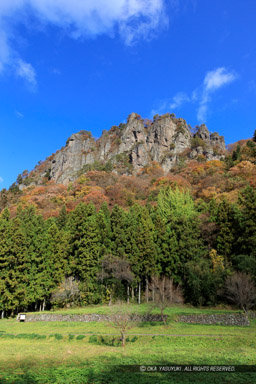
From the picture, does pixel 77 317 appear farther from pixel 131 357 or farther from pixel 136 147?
pixel 136 147

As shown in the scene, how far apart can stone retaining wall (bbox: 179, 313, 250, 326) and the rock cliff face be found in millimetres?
62483

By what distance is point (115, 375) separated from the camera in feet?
25.2

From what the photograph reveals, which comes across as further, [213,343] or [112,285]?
[112,285]

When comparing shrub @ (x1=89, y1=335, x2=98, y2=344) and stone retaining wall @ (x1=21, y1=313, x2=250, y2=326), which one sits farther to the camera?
stone retaining wall @ (x1=21, y1=313, x2=250, y2=326)

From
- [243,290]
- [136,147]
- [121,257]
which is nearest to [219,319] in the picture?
[243,290]

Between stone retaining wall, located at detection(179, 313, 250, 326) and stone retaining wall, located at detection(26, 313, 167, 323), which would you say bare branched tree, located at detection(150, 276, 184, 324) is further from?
stone retaining wall, located at detection(179, 313, 250, 326)

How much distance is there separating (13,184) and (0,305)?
7065 cm

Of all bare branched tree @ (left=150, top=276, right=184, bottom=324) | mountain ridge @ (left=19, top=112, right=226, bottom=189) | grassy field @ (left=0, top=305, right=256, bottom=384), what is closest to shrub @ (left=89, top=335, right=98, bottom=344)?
grassy field @ (left=0, top=305, right=256, bottom=384)

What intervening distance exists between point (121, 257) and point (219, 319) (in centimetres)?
1448

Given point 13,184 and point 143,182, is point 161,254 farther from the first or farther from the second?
point 13,184

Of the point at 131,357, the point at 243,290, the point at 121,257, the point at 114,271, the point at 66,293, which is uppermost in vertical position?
the point at 121,257

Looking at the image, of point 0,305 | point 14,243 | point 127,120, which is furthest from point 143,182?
point 127,120

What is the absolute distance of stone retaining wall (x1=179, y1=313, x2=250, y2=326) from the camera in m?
19.6

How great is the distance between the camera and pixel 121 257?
32.1 metres
